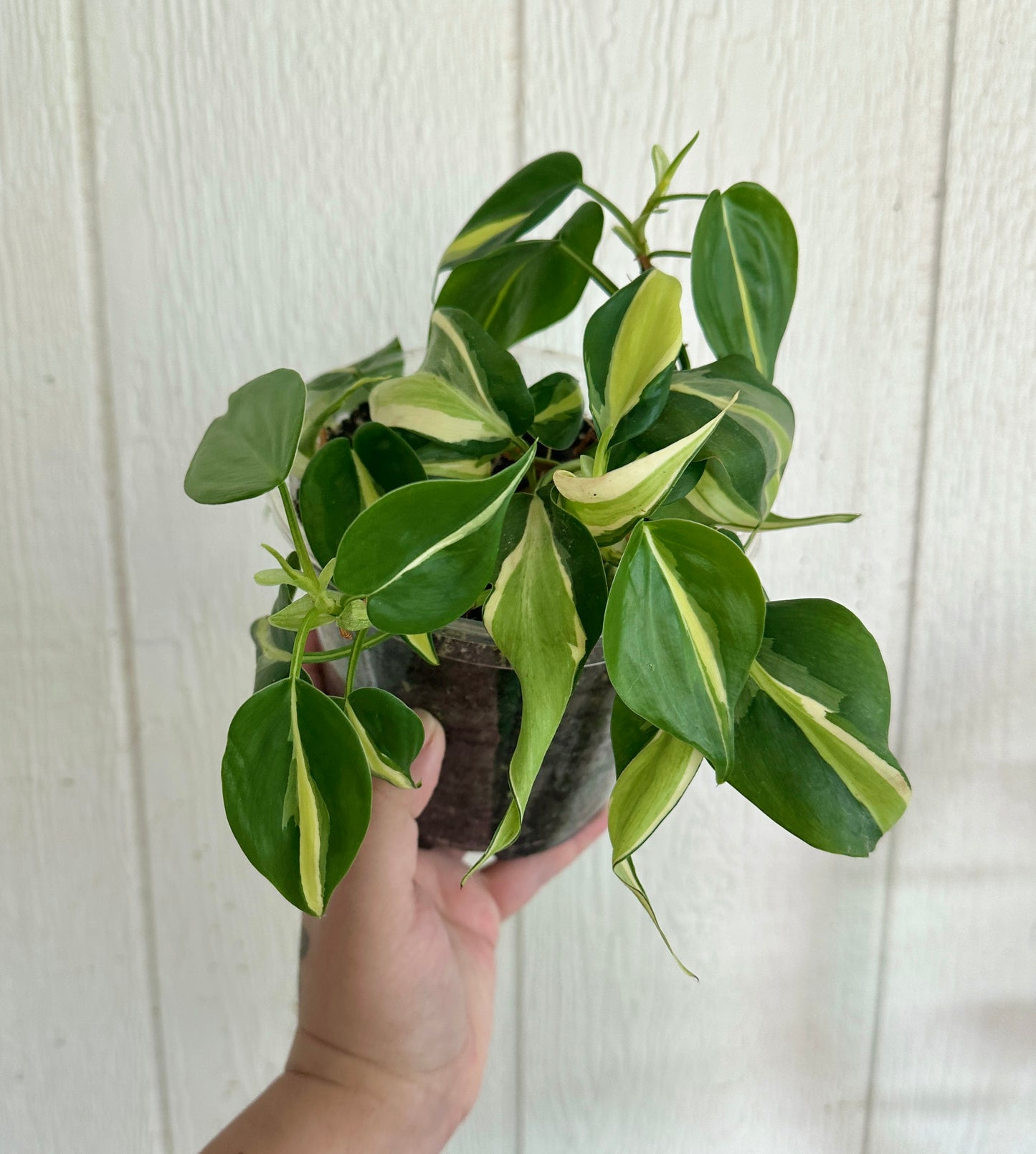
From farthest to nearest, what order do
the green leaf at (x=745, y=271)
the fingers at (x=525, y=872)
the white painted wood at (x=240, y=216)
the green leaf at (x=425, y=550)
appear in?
the fingers at (x=525, y=872) < the white painted wood at (x=240, y=216) < the green leaf at (x=745, y=271) < the green leaf at (x=425, y=550)

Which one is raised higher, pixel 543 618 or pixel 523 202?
pixel 523 202

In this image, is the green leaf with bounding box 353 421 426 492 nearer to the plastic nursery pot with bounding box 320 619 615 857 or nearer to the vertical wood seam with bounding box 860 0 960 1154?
the plastic nursery pot with bounding box 320 619 615 857

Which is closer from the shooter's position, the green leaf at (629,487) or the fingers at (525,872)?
the green leaf at (629,487)

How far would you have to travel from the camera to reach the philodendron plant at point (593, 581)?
30cm

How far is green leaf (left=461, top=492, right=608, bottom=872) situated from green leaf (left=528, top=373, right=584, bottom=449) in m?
0.09

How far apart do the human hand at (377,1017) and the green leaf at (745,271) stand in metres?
0.22

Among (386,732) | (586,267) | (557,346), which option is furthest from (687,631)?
(557,346)

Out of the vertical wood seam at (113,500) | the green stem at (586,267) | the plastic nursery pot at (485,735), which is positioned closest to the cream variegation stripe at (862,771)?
A: the plastic nursery pot at (485,735)

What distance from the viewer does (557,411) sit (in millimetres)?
437

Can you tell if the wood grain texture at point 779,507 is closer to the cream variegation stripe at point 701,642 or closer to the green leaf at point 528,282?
the green leaf at point 528,282

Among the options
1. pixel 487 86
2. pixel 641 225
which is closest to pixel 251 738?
pixel 641 225

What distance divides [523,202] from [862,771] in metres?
0.30

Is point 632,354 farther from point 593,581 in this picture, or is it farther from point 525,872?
point 525,872

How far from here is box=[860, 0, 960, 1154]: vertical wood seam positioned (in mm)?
595
